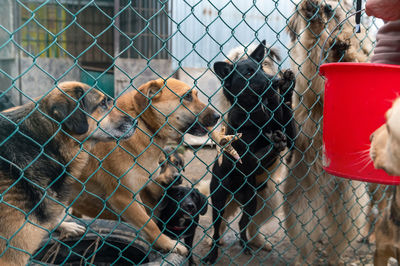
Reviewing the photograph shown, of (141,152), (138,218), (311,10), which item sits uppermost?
(311,10)

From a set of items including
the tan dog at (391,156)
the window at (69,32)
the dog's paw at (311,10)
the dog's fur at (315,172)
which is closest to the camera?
the tan dog at (391,156)

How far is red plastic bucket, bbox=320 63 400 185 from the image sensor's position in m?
1.85

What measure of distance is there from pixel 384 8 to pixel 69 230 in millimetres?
2521

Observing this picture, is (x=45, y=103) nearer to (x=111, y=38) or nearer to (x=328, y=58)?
(x=328, y=58)

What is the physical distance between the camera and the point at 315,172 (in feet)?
10.5

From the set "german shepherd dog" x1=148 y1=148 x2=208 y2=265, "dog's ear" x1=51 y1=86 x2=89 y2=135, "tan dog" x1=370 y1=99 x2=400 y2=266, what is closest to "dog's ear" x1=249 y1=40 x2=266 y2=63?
"german shepherd dog" x1=148 y1=148 x2=208 y2=265

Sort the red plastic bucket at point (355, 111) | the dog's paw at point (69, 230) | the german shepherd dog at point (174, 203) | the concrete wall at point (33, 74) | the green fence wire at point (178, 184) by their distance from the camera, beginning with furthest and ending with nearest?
the concrete wall at point (33, 74)
the german shepherd dog at point (174, 203)
the dog's paw at point (69, 230)
the green fence wire at point (178, 184)
the red plastic bucket at point (355, 111)

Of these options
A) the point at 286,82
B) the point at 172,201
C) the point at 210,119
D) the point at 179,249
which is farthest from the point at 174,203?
the point at 286,82

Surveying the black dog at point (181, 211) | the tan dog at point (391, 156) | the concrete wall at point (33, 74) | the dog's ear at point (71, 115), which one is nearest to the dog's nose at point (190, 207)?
the black dog at point (181, 211)

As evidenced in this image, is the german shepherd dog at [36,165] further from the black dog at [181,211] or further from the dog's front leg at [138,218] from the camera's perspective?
the black dog at [181,211]

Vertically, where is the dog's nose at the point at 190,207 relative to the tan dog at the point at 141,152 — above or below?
below

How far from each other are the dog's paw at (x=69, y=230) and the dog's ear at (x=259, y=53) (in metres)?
1.95

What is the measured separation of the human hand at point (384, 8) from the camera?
Result: 208 cm

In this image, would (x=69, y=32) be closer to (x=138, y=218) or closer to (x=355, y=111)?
(x=138, y=218)
